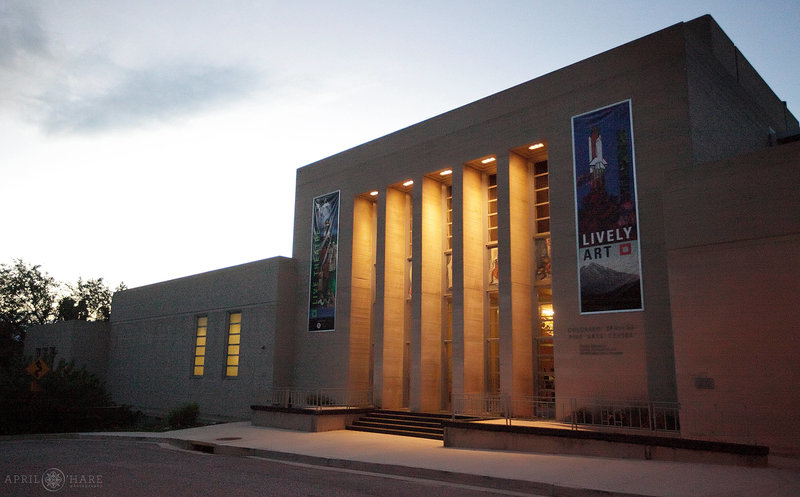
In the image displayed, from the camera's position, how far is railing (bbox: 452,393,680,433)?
16.2 meters

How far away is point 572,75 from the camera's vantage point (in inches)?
822

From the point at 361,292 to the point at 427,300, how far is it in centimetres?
422

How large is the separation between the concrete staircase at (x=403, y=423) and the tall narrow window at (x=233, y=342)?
1024 centimetres

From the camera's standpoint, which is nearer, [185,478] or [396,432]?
[185,478]

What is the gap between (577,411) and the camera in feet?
59.7

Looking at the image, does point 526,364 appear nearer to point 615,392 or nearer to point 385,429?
point 615,392

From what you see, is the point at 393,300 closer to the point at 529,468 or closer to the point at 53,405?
the point at 529,468

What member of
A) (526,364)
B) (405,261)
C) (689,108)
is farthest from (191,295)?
(689,108)

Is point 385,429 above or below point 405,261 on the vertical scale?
below

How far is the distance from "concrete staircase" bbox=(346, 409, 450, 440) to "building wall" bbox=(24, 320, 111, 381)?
2521cm

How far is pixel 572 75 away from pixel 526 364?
33.0ft

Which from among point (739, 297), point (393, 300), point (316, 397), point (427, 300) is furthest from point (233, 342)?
point (739, 297)

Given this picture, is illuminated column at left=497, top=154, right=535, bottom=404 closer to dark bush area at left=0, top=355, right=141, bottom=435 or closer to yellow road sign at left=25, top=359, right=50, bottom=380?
yellow road sign at left=25, top=359, right=50, bottom=380

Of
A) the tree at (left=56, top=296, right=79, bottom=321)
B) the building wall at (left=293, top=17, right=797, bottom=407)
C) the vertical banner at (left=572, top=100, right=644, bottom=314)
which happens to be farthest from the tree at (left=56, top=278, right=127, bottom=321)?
the vertical banner at (left=572, top=100, right=644, bottom=314)
